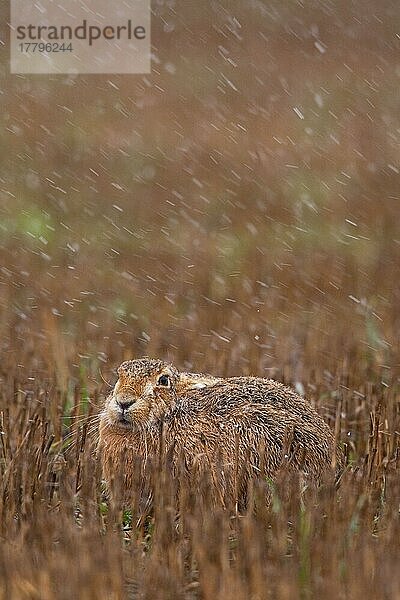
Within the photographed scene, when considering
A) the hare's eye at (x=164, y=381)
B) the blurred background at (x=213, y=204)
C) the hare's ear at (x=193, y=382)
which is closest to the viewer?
A: the hare's eye at (x=164, y=381)

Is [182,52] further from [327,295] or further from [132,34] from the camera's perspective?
[327,295]

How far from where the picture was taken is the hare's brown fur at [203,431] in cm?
430

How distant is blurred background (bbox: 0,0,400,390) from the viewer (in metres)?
7.00

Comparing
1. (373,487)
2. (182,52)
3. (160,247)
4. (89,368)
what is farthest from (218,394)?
(182,52)

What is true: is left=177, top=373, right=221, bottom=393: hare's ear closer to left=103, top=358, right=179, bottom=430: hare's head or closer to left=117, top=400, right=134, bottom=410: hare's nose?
left=103, top=358, right=179, bottom=430: hare's head

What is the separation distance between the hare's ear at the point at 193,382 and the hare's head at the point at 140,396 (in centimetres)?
19

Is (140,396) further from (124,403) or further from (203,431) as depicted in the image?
(203,431)

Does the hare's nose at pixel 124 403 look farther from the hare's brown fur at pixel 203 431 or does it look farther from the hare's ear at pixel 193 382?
the hare's ear at pixel 193 382

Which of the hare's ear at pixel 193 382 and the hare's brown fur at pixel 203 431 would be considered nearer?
the hare's brown fur at pixel 203 431

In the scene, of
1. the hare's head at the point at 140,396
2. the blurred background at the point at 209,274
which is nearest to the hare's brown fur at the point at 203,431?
the hare's head at the point at 140,396

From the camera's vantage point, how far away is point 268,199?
12062 millimetres

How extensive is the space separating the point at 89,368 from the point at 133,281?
297 centimetres

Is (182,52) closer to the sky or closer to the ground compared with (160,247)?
closer to the ground

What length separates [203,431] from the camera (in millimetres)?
4410
